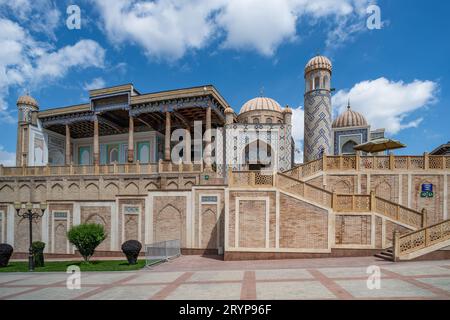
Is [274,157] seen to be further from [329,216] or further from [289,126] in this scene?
[329,216]

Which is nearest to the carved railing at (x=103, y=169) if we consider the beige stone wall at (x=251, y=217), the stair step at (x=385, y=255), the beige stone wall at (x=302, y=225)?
the beige stone wall at (x=251, y=217)

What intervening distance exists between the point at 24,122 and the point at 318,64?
34.3 meters

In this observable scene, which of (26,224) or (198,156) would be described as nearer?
(26,224)

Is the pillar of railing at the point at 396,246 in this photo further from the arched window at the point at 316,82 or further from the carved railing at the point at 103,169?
the arched window at the point at 316,82

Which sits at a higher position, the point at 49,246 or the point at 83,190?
the point at 83,190

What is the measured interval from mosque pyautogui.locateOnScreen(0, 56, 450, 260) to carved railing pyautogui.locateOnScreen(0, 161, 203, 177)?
10 centimetres

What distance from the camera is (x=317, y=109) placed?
25953 mm

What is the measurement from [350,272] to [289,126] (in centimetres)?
1621

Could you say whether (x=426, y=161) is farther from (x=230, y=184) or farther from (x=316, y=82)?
(x=316, y=82)

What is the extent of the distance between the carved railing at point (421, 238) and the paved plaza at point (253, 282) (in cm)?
79

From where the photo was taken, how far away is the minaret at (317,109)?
83.6 feet

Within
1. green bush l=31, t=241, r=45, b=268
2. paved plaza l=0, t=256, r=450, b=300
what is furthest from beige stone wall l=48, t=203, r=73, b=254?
paved plaza l=0, t=256, r=450, b=300

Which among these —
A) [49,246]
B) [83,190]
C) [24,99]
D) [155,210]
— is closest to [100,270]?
[155,210]

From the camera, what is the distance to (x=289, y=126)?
79.6 ft
